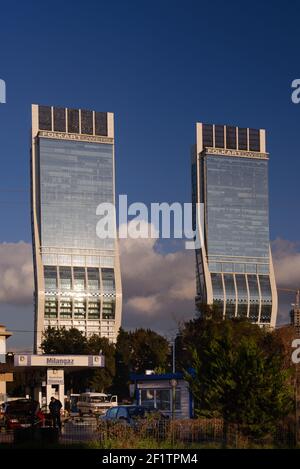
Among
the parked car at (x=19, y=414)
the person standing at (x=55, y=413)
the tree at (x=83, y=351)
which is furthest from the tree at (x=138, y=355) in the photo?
the person standing at (x=55, y=413)

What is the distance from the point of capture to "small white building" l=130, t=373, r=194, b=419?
1998 inches

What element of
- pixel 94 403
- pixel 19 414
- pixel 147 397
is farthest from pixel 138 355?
pixel 19 414

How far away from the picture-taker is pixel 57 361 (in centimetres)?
7438

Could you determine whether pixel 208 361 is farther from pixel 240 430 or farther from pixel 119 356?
pixel 119 356

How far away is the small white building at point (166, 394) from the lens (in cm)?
5075

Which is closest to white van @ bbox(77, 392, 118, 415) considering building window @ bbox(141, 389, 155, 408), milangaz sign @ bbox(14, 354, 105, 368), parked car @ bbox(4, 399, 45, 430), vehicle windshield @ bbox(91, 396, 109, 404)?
vehicle windshield @ bbox(91, 396, 109, 404)

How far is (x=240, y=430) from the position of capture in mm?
30250

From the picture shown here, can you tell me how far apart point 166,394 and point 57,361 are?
73.9 feet

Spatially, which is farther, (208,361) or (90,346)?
(90,346)

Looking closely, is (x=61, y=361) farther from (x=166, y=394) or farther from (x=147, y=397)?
(x=166, y=394)

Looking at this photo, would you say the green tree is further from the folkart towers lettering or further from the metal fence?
the metal fence

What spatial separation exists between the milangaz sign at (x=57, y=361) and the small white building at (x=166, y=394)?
1728 cm
